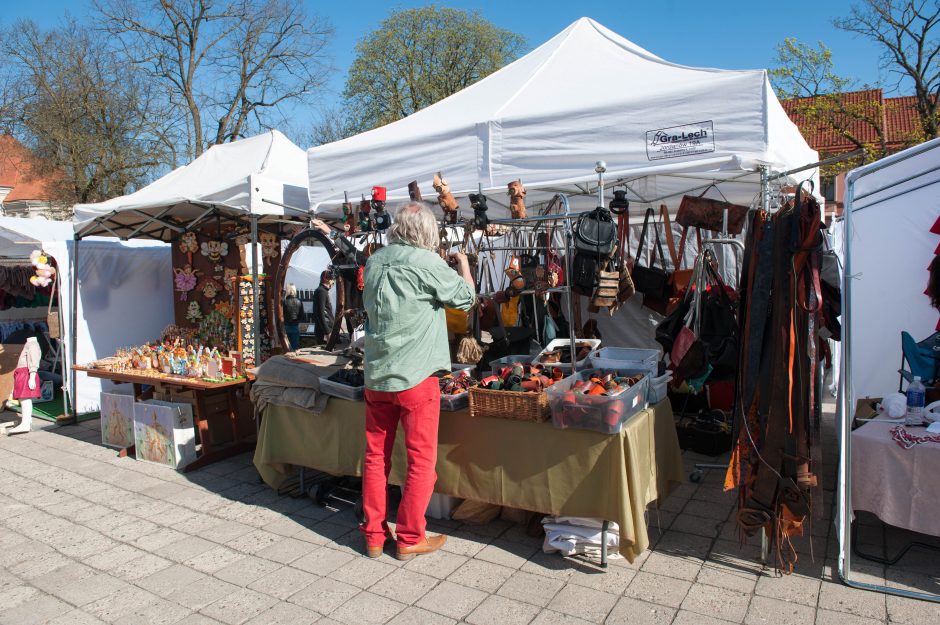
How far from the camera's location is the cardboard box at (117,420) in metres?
5.14

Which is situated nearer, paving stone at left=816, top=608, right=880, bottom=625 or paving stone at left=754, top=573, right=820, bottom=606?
paving stone at left=816, top=608, right=880, bottom=625

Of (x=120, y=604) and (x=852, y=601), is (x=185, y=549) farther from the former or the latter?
(x=852, y=601)

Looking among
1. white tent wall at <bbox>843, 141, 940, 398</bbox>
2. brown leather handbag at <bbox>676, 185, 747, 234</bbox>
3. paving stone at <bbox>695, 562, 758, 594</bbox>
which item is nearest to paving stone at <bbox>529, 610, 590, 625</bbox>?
paving stone at <bbox>695, 562, 758, 594</bbox>

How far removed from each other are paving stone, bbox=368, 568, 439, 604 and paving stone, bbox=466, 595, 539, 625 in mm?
286

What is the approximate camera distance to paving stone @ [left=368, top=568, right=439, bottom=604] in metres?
2.71

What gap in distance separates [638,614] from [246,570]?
5.96ft

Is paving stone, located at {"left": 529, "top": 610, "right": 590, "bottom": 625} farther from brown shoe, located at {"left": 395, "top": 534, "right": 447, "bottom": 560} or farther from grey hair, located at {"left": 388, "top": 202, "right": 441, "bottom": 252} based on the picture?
grey hair, located at {"left": 388, "top": 202, "right": 441, "bottom": 252}

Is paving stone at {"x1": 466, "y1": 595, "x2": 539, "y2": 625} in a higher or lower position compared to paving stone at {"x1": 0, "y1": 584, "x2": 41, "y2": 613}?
higher

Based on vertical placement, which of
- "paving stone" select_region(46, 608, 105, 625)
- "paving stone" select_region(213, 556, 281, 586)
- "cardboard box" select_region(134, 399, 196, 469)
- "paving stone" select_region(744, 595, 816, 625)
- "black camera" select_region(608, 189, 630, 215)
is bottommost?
"paving stone" select_region(46, 608, 105, 625)

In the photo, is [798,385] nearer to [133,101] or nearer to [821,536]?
[821,536]

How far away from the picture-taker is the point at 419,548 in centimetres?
306

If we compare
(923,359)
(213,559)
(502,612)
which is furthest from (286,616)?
(923,359)

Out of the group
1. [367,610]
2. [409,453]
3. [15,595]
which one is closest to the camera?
[367,610]

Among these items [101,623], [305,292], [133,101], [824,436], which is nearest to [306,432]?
[101,623]
